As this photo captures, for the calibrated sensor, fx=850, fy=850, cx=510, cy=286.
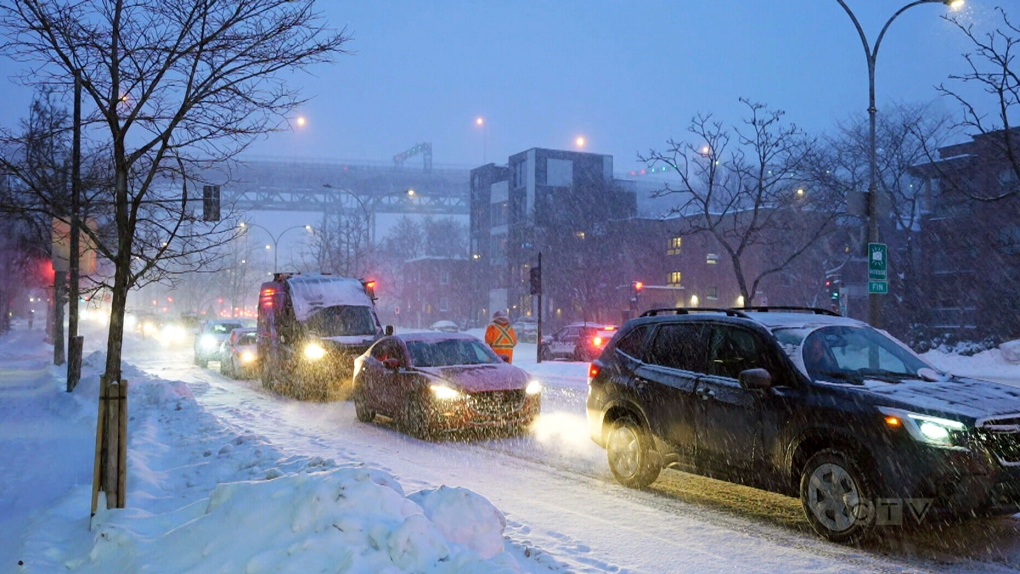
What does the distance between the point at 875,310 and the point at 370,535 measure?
46.7 ft

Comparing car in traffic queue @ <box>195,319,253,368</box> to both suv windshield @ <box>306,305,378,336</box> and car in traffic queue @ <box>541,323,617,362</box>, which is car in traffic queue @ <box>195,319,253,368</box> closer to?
suv windshield @ <box>306,305,378,336</box>

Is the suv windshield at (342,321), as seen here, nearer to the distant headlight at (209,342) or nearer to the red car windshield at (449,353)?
the red car windshield at (449,353)

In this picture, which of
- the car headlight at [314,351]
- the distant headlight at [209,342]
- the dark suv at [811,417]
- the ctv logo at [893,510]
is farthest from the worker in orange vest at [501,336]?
the distant headlight at [209,342]

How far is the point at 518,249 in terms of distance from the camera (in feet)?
233

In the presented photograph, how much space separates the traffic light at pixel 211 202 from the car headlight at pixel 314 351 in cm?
489

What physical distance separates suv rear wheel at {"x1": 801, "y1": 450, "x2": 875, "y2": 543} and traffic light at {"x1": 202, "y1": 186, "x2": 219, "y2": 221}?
30.5ft

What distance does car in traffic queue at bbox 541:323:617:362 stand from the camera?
33438 mm

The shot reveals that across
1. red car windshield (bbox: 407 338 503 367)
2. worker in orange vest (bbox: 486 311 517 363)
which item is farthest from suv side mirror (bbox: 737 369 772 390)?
worker in orange vest (bbox: 486 311 517 363)

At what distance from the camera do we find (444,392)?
12.1 metres

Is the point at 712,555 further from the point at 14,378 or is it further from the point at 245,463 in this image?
the point at 14,378

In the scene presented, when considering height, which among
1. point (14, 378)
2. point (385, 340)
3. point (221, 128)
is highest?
point (221, 128)

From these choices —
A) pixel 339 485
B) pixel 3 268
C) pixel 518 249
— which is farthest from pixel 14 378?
pixel 518 249

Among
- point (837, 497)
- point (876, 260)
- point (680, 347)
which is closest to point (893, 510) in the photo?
point (837, 497)

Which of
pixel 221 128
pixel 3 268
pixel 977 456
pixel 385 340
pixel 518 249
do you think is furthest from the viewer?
pixel 518 249
